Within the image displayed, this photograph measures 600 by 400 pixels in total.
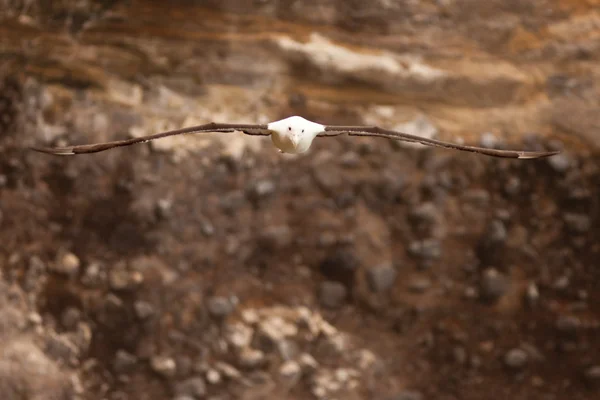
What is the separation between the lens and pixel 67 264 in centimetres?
136

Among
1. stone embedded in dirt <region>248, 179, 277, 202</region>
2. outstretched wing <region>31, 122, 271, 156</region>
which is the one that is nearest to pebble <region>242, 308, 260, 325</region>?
stone embedded in dirt <region>248, 179, 277, 202</region>

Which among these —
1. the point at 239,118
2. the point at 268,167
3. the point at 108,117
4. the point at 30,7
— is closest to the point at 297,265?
the point at 268,167

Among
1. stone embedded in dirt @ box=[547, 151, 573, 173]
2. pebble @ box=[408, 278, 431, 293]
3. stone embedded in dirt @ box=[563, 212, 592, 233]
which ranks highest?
stone embedded in dirt @ box=[547, 151, 573, 173]

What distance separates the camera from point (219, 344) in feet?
4.44

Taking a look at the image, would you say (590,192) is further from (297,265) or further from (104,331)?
(104,331)

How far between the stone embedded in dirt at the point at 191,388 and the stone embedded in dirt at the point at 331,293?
0.91ft

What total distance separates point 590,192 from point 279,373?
68 cm

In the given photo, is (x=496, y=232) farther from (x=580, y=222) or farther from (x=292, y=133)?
(x=292, y=133)

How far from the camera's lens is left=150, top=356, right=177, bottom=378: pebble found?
1.34 metres

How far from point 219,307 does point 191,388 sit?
0.16 meters

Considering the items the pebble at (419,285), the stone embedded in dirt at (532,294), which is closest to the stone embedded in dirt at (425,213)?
the pebble at (419,285)

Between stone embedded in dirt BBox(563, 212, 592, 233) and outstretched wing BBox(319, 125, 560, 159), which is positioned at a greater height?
outstretched wing BBox(319, 125, 560, 159)

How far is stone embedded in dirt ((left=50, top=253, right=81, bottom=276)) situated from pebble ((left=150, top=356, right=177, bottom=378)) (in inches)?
8.8

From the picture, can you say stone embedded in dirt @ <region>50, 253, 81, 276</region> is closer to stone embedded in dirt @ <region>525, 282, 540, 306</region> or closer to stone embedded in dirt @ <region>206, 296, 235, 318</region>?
stone embedded in dirt @ <region>206, 296, 235, 318</region>
